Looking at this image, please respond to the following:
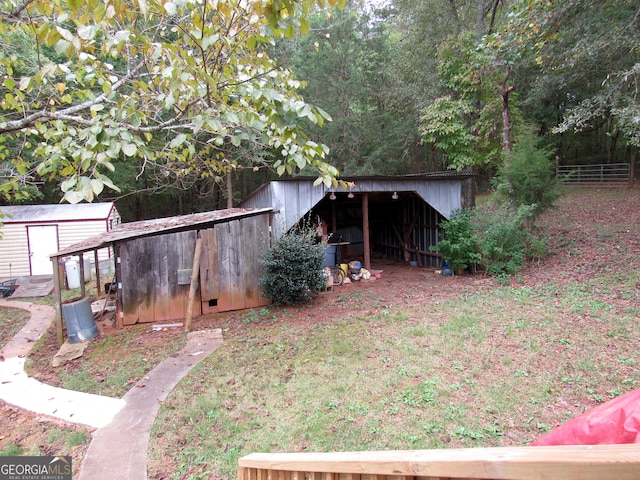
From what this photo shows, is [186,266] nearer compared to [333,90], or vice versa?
[186,266]

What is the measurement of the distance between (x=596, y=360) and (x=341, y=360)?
120 inches

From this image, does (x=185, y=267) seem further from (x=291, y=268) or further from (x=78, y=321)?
(x=291, y=268)

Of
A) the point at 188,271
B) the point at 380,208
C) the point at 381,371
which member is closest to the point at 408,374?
the point at 381,371

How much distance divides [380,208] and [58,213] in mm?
12120

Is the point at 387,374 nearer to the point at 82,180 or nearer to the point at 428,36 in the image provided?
the point at 82,180

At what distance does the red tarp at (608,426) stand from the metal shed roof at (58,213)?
15.4 metres

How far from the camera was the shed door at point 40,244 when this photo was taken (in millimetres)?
13289

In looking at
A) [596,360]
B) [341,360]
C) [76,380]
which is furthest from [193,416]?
[596,360]

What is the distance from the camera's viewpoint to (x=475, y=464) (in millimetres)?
Answer: 857

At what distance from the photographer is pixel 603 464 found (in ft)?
2.19

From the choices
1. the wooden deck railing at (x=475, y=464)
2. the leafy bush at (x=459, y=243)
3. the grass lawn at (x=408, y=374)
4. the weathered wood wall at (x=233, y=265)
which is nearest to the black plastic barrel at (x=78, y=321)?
the weathered wood wall at (x=233, y=265)

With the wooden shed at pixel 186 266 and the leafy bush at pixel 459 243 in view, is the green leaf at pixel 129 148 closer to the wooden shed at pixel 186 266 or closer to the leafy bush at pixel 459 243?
the wooden shed at pixel 186 266

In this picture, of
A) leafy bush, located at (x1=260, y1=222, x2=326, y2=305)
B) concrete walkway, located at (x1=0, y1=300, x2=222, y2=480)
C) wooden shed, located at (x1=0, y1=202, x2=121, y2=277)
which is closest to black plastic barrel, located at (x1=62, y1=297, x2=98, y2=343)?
concrete walkway, located at (x1=0, y1=300, x2=222, y2=480)

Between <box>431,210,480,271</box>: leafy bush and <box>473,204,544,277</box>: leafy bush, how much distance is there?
8.9 inches
